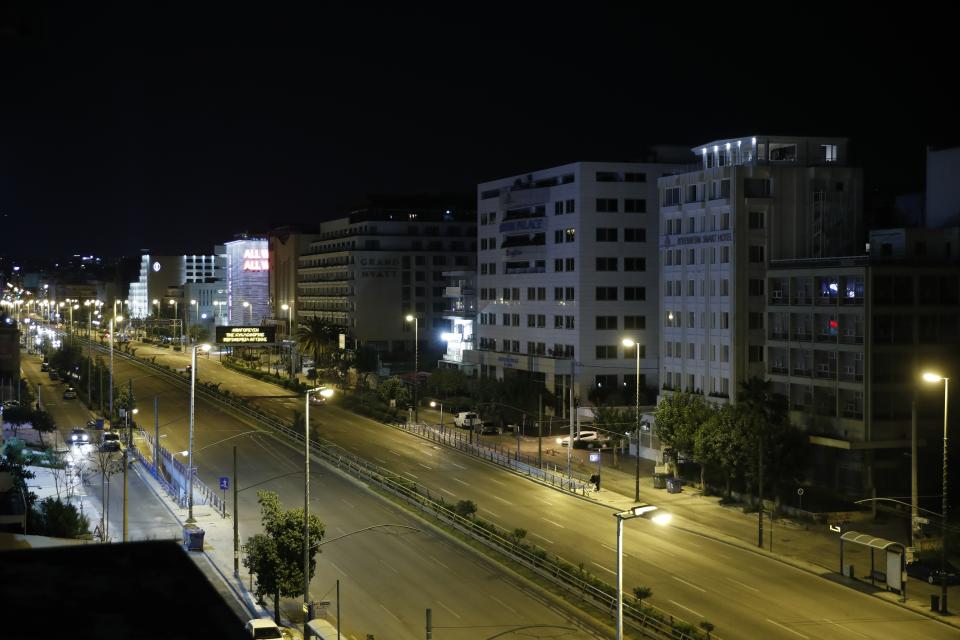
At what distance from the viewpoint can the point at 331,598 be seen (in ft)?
131

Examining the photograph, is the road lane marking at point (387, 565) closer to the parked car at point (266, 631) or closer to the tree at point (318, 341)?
the parked car at point (266, 631)

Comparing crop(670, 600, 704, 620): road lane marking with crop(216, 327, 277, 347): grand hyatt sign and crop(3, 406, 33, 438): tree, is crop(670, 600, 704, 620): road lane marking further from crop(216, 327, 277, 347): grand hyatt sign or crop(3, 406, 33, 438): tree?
crop(216, 327, 277, 347): grand hyatt sign

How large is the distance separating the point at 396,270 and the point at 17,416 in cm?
7655

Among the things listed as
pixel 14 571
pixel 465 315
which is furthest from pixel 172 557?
pixel 465 315

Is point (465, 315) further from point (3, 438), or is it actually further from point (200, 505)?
point (200, 505)

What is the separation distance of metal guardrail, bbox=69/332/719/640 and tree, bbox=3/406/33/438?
19033 mm

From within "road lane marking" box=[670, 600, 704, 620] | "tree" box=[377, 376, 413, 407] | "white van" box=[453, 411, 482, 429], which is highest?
"tree" box=[377, 376, 413, 407]

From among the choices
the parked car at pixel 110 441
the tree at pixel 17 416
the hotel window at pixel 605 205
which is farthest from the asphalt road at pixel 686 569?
the hotel window at pixel 605 205

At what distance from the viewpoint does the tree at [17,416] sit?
266 feet

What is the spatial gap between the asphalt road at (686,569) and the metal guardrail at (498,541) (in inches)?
81.8

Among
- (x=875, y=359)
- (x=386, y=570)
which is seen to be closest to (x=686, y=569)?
(x=386, y=570)

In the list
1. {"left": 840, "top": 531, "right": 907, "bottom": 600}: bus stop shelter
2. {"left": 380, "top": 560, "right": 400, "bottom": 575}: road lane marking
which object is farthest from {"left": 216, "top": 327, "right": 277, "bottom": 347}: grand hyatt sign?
{"left": 840, "top": 531, "right": 907, "bottom": 600}: bus stop shelter

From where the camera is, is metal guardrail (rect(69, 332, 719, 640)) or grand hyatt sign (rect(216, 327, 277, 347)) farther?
grand hyatt sign (rect(216, 327, 277, 347))

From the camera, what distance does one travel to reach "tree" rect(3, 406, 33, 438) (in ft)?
266
